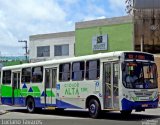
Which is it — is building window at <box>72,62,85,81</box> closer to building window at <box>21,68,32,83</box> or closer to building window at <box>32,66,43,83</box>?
building window at <box>32,66,43,83</box>

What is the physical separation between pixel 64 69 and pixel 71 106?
200cm

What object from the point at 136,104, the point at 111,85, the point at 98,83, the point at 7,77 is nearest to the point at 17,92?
the point at 7,77

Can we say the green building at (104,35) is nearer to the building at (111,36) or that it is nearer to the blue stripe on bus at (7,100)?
the building at (111,36)

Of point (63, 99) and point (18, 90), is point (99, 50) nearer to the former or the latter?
point (18, 90)

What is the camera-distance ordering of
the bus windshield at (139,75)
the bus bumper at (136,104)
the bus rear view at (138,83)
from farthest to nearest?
the bus windshield at (139,75), the bus rear view at (138,83), the bus bumper at (136,104)

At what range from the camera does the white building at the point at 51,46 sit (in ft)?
188

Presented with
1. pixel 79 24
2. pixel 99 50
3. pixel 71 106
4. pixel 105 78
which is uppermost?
pixel 79 24

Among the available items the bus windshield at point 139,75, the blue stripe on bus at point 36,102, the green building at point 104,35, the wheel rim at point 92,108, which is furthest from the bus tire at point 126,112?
the green building at point 104,35

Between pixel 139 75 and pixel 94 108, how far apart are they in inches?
103

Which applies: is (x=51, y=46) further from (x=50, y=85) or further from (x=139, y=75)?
(x=139, y=75)

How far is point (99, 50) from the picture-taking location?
4231cm

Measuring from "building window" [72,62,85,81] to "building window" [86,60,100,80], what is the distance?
445 mm

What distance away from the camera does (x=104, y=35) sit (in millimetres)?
41594

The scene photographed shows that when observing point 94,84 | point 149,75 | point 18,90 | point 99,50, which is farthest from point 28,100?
point 99,50
